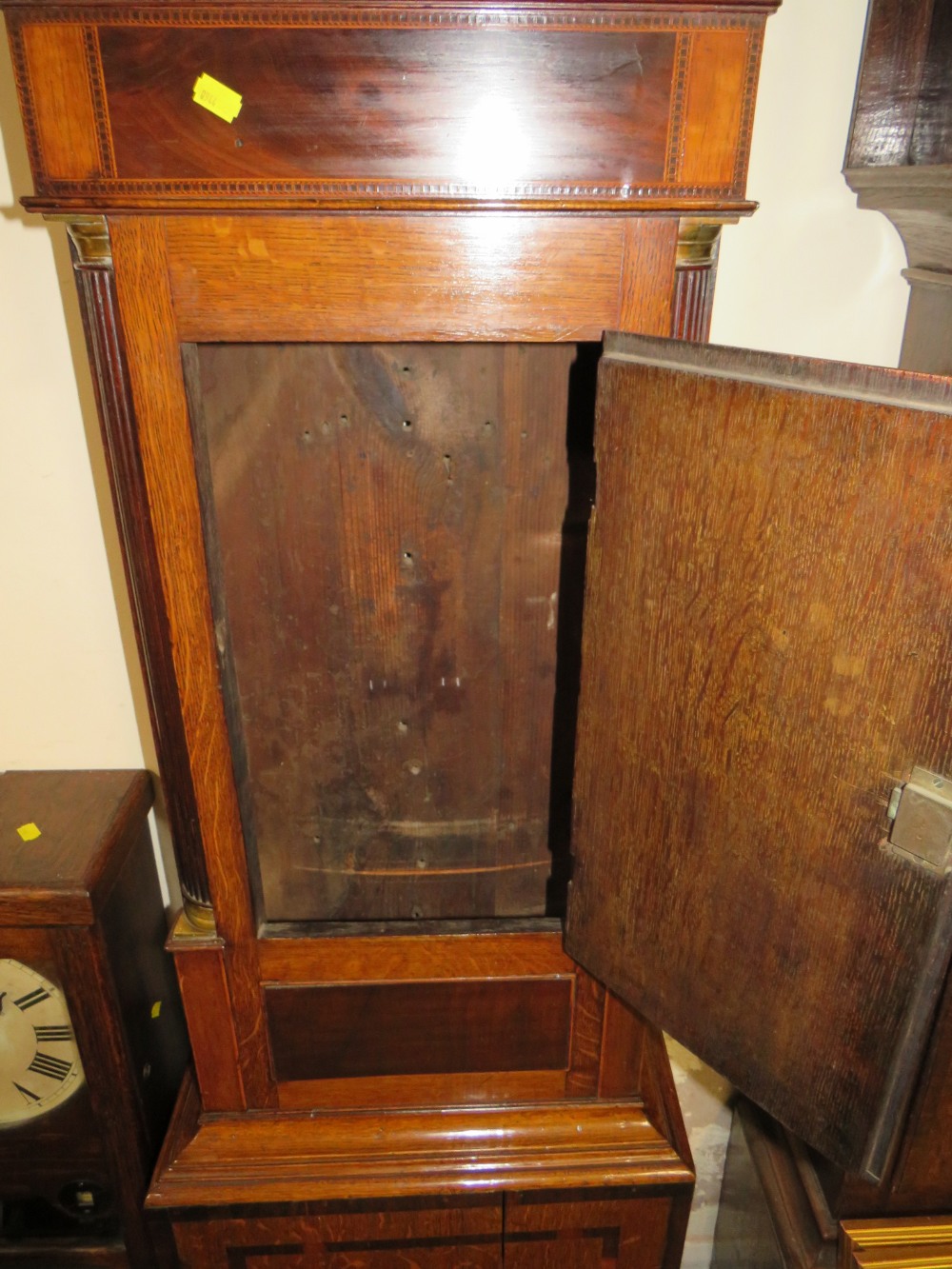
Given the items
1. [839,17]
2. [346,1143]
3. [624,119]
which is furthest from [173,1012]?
[839,17]

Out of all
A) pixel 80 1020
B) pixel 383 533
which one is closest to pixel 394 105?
pixel 383 533

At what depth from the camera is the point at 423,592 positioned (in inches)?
40.5

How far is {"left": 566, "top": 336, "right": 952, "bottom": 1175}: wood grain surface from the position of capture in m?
0.63

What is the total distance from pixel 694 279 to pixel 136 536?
604 mm

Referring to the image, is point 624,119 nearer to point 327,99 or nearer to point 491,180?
point 491,180

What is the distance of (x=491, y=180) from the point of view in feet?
2.52

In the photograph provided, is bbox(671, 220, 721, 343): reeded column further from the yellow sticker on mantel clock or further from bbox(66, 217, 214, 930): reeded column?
bbox(66, 217, 214, 930): reeded column

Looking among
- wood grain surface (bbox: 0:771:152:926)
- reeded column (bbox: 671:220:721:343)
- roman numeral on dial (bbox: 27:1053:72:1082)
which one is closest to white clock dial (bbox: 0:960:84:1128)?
roman numeral on dial (bbox: 27:1053:72:1082)

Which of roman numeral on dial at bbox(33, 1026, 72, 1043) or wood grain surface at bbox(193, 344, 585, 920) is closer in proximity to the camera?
wood grain surface at bbox(193, 344, 585, 920)

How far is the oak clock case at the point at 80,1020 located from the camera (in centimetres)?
109

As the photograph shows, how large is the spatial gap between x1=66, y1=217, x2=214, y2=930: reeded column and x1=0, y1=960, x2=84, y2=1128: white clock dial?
0.78 feet

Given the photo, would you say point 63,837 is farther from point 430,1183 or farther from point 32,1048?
point 430,1183

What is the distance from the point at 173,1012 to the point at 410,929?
509 mm

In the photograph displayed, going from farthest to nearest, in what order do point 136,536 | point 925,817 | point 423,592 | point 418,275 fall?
1. point 423,592
2. point 136,536
3. point 418,275
4. point 925,817
